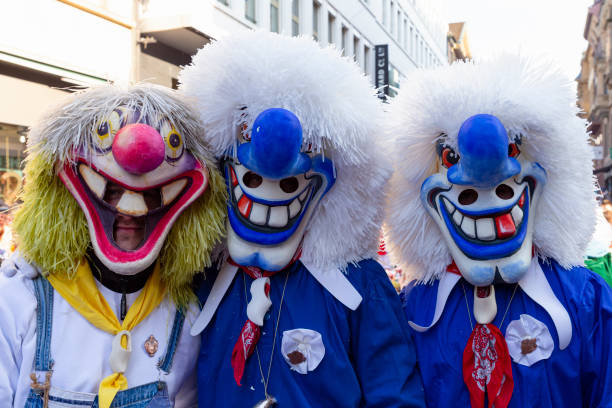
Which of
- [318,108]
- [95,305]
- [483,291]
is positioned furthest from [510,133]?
[95,305]

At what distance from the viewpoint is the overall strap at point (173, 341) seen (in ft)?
6.22

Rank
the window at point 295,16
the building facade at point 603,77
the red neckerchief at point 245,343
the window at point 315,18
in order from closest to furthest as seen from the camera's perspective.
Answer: the red neckerchief at point 245,343
the window at point 295,16
the window at point 315,18
the building facade at point 603,77

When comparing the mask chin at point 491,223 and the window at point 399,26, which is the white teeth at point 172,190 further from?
the window at point 399,26

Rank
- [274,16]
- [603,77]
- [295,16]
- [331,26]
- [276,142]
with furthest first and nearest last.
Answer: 1. [603,77]
2. [331,26]
3. [295,16]
4. [274,16]
5. [276,142]

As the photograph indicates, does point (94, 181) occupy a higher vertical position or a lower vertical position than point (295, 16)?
lower

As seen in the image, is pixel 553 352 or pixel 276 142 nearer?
Result: pixel 276 142

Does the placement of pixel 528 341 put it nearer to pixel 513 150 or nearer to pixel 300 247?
pixel 513 150

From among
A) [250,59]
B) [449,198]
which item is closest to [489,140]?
[449,198]

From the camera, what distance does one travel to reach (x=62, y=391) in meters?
1.74

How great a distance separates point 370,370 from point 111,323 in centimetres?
87

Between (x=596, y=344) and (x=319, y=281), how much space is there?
941 millimetres

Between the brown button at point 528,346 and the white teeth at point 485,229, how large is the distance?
0.36 metres

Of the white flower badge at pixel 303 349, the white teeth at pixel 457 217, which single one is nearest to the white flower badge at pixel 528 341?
the white teeth at pixel 457 217

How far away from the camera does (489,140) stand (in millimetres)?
1711
